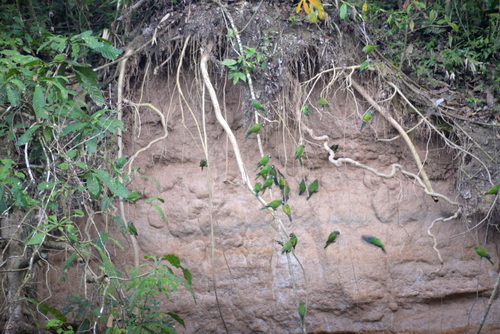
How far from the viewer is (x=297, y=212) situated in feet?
→ 13.7

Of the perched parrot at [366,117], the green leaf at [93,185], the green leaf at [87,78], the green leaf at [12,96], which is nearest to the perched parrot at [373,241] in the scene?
the perched parrot at [366,117]

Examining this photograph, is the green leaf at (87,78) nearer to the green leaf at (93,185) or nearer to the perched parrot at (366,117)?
the green leaf at (93,185)

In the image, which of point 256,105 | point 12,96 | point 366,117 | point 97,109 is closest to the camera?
point 12,96

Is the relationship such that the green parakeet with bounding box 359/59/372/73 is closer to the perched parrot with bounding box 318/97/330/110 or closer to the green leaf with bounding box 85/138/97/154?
the perched parrot with bounding box 318/97/330/110

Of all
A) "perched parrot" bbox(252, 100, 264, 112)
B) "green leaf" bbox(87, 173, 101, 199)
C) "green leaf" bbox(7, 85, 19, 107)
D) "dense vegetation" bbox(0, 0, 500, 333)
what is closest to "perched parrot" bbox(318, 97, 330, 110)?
"perched parrot" bbox(252, 100, 264, 112)

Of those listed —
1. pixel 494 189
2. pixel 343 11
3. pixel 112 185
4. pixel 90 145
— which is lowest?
pixel 494 189

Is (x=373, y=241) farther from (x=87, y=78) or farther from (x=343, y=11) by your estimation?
(x=87, y=78)

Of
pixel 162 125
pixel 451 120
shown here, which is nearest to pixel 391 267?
pixel 451 120

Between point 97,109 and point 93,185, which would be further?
point 97,109

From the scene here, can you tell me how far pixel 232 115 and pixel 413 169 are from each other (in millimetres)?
1475

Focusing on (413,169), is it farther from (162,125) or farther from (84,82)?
(84,82)

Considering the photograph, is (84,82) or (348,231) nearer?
(84,82)

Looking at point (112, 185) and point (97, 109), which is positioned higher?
point (112, 185)

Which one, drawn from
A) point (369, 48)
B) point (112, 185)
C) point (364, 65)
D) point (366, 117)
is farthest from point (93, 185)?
point (369, 48)
